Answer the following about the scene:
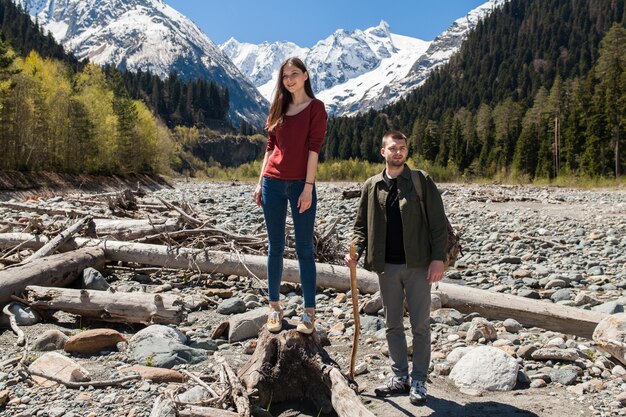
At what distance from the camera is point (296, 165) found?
A: 4039 millimetres

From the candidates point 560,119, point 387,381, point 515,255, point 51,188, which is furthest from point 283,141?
point 560,119

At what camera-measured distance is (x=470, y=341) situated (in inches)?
207

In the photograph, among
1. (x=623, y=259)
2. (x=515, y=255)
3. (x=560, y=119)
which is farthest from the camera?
(x=560, y=119)

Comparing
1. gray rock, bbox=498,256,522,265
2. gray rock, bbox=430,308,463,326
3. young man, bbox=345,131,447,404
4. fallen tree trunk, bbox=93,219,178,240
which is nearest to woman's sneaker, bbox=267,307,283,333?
young man, bbox=345,131,447,404

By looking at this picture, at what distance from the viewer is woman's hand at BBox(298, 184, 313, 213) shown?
3.93 meters

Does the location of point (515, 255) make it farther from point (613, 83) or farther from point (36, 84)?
point (613, 83)

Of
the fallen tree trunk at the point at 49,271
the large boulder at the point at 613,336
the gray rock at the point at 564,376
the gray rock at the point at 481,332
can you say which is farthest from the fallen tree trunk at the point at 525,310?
the fallen tree trunk at the point at 49,271

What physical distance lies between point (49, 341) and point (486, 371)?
4.43 m

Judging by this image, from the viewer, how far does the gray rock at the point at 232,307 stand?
660 cm

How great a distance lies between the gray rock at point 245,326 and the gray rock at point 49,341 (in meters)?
1.80

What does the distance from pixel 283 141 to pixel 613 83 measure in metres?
55.0

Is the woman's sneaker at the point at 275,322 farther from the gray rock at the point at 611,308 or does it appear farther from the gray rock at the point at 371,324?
the gray rock at the point at 611,308

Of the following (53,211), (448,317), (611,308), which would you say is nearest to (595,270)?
(611,308)

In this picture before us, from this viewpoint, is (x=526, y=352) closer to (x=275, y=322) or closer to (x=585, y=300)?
(x=275, y=322)
